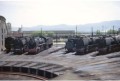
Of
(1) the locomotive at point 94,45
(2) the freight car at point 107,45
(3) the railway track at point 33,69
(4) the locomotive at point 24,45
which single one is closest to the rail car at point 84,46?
(1) the locomotive at point 94,45

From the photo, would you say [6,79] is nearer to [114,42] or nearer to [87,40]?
[87,40]

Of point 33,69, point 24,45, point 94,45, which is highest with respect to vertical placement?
point 24,45

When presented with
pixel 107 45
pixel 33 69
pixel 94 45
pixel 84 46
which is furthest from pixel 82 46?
pixel 33 69

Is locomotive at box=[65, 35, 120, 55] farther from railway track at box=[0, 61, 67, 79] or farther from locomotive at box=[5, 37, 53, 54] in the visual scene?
railway track at box=[0, 61, 67, 79]

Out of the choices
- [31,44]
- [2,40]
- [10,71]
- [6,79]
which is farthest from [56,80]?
[2,40]

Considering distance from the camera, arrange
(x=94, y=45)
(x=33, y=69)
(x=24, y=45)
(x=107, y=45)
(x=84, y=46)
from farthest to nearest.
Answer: (x=24, y=45)
(x=94, y=45)
(x=84, y=46)
(x=107, y=45)
(x=33, y=69)

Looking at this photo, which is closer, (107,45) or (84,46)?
(107,45)

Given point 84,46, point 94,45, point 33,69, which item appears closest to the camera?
point 33,69

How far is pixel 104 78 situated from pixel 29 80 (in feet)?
26.4

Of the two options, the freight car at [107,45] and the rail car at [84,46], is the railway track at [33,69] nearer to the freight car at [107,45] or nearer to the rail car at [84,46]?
the rail car at [84,46]

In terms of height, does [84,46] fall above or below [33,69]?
above

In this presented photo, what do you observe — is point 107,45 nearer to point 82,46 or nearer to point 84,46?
point 84,46

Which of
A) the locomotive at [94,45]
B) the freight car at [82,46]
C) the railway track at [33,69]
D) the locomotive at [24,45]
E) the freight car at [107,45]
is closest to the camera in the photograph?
the railway track at [33,69]

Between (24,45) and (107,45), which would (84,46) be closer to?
(107,45)
